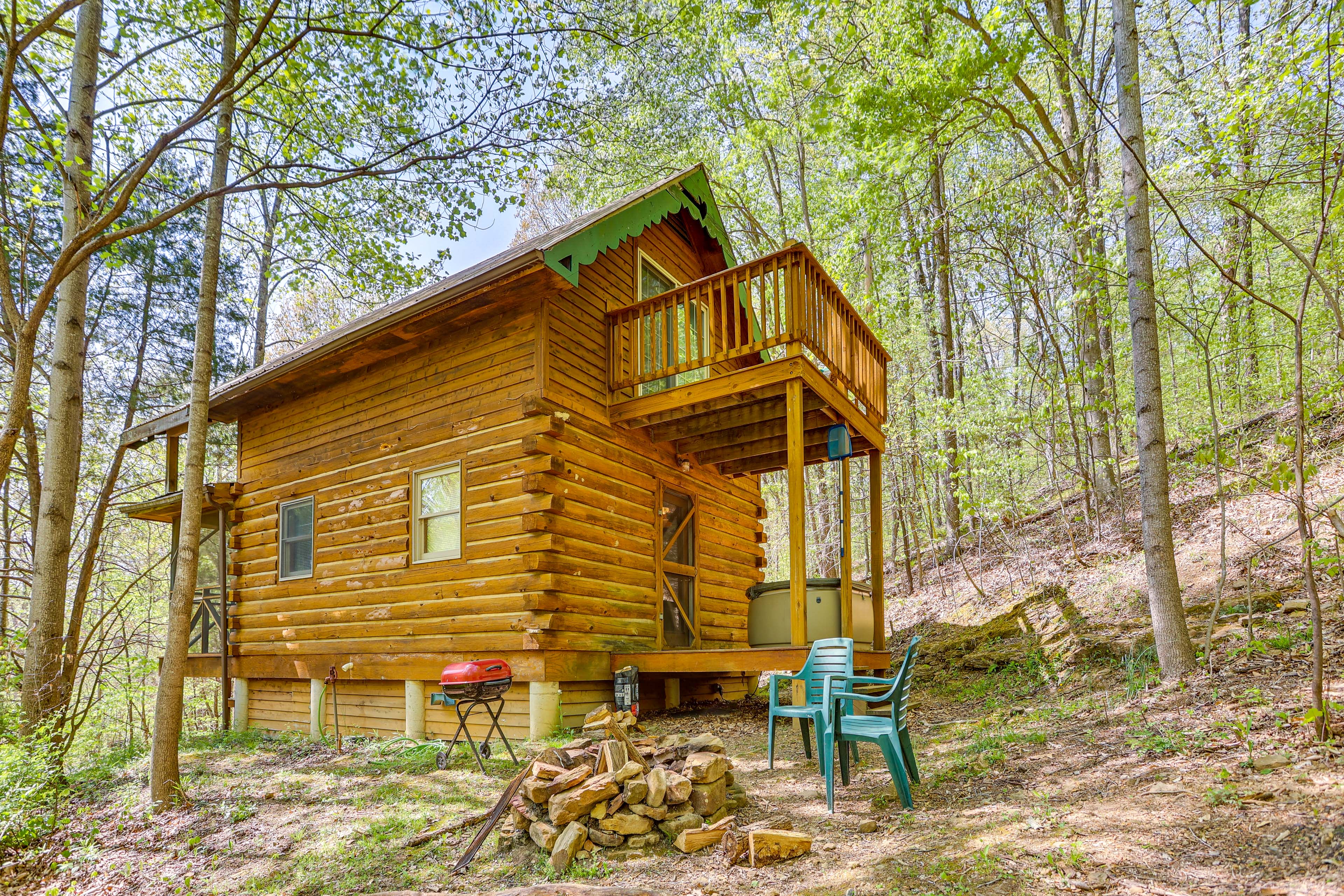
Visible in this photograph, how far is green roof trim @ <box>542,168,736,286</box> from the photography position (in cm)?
788

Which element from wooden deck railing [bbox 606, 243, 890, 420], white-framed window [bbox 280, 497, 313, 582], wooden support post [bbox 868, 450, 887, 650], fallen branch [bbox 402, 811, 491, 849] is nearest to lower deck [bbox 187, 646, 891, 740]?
wooden support post [bbox 868, 450, 887, 650]

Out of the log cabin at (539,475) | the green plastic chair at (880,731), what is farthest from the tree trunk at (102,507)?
the green plastic chair at (880,731)

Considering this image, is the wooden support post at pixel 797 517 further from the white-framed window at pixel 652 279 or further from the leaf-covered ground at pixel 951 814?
the white-framed window at pixel 652 279

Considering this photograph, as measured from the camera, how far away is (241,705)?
11.1m

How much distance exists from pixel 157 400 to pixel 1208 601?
17.5 meters

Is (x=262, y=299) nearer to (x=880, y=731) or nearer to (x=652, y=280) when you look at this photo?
(x=652, y=280)

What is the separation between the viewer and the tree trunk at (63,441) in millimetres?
6820

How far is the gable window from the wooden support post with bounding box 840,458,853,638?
2.38 metres

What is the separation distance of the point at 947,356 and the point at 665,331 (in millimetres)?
8016

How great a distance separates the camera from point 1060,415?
40.8 ft

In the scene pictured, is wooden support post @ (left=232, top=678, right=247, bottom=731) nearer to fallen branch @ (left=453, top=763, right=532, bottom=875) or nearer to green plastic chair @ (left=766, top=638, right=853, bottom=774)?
fallen branch @ (left=453, top=763, right=532, bottom=875)

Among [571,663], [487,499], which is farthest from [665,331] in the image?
[571,663]

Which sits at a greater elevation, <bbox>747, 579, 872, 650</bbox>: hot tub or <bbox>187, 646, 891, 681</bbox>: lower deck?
<bbox>747, 579, 872, 650</bbox>: hot tub

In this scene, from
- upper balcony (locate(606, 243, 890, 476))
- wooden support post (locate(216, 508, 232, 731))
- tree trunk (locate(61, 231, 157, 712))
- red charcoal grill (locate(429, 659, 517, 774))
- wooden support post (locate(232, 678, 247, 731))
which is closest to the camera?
red charcoal grill (locate(429, 659, 517, 774))
